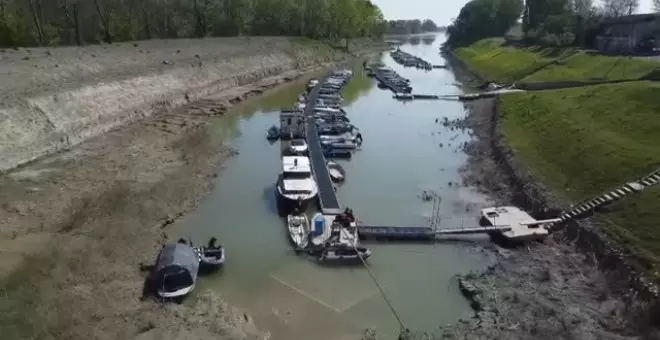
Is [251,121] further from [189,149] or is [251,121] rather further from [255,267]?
[255,267]

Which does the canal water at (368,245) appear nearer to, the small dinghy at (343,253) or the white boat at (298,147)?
the small dinghy at (343,253)

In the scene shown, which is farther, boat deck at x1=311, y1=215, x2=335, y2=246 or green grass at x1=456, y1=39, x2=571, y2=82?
green grass at x1=456, y1=39, x2=571, y2=82

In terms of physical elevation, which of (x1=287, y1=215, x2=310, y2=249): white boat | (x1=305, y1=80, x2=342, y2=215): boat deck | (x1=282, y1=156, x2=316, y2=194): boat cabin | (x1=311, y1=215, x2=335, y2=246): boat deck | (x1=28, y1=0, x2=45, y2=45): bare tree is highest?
(x1=28, y1=0, x2=45, y2=45): bare tree

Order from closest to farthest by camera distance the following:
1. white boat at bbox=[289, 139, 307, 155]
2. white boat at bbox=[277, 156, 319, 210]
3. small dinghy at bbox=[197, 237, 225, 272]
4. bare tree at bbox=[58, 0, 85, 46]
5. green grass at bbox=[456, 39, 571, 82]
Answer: small dinghy at bbox=[197, 237, 225, 272], white boat at bbox=[277, 156, 319, 210], white boat at bbox=[289, 139, 307, 155], bare tree at bbox=[58, 0, 85, 46], green grass at bbox=[456, 39, 571, 82]

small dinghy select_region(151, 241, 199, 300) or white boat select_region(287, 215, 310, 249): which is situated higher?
small dinghy select_region(151, 241, 199, 300)

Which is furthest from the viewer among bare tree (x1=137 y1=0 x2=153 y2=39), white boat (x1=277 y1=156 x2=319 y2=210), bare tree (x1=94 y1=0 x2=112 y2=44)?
bare tree (x1=137 y1=0 x2=153 y2=39)

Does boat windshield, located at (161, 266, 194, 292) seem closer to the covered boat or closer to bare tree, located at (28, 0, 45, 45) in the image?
the covered boat

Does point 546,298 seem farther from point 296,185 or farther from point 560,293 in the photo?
point 296,185

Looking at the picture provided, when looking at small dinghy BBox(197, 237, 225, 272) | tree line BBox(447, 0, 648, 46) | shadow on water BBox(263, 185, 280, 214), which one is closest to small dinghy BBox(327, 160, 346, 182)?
shadow on water BBox(263, 185, 280, 214)
